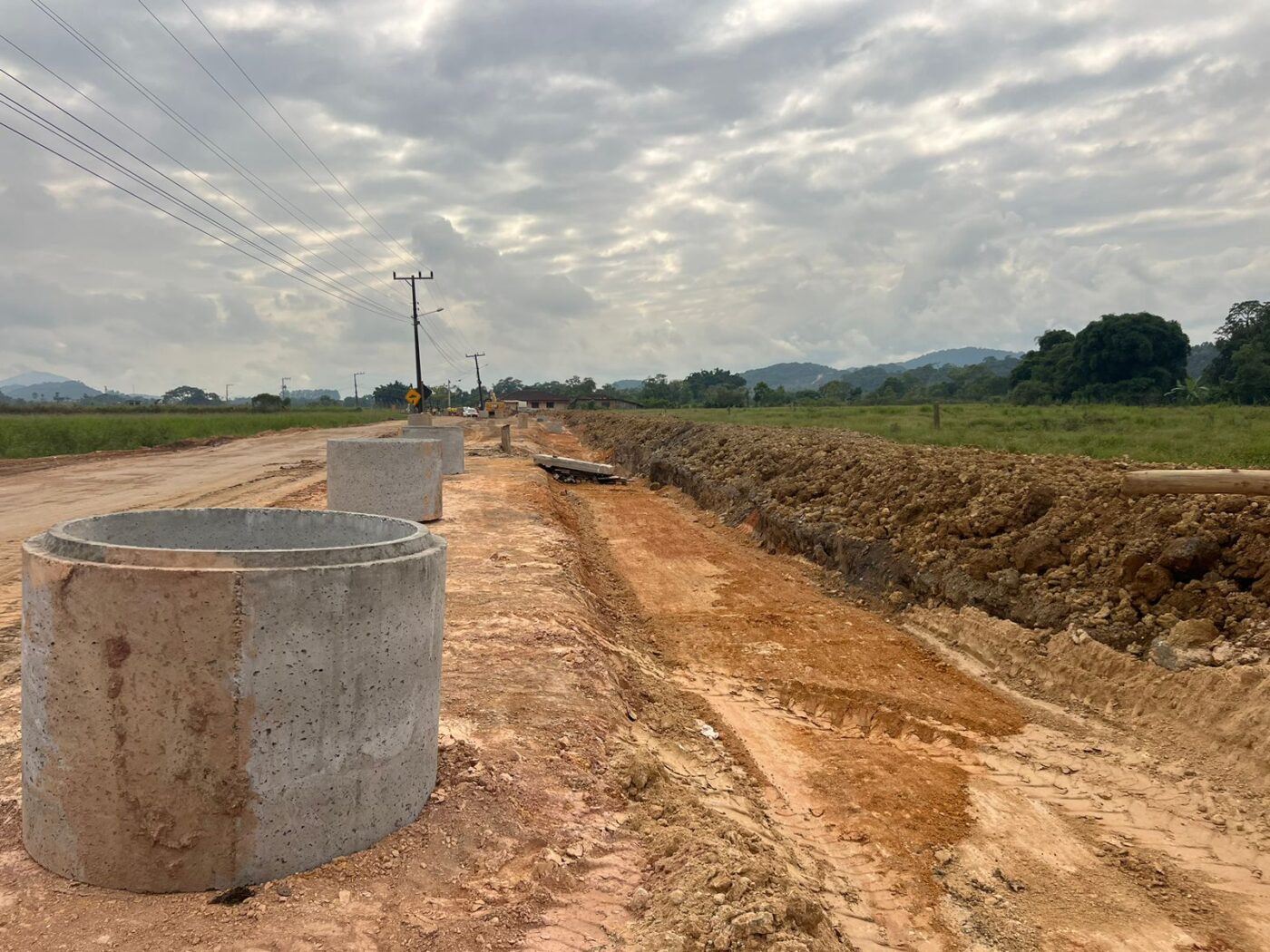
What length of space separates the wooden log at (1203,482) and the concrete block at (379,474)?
8563 mm

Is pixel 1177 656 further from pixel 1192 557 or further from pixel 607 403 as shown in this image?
pixel 607 403

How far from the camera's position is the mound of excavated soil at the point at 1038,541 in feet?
22.8

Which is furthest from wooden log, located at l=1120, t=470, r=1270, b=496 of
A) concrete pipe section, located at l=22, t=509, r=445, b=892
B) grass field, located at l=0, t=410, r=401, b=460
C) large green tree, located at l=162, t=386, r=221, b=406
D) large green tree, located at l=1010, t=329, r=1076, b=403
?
large green tree, located at l=162, t=386, r=221, b=406

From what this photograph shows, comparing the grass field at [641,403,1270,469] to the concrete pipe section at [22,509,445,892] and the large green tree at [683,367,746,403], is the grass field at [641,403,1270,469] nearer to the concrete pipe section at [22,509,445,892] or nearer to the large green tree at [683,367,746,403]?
the concrete pipe section at [22,509,445,892]

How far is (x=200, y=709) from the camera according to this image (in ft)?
9.82

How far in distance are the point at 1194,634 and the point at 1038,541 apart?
2.24m

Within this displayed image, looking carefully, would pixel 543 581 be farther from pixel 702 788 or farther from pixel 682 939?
pixel 682 939

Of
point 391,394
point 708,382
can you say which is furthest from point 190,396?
point 708,382

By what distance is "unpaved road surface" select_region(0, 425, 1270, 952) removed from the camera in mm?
3111

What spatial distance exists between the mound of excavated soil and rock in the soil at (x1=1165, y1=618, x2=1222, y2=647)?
1cm

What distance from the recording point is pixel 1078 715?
6.88 m

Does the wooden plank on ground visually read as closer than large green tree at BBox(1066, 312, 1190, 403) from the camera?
Yes

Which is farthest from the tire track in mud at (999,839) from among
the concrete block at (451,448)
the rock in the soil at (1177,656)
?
the concrete block at (451,448)

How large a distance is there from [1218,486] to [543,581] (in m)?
6.34
